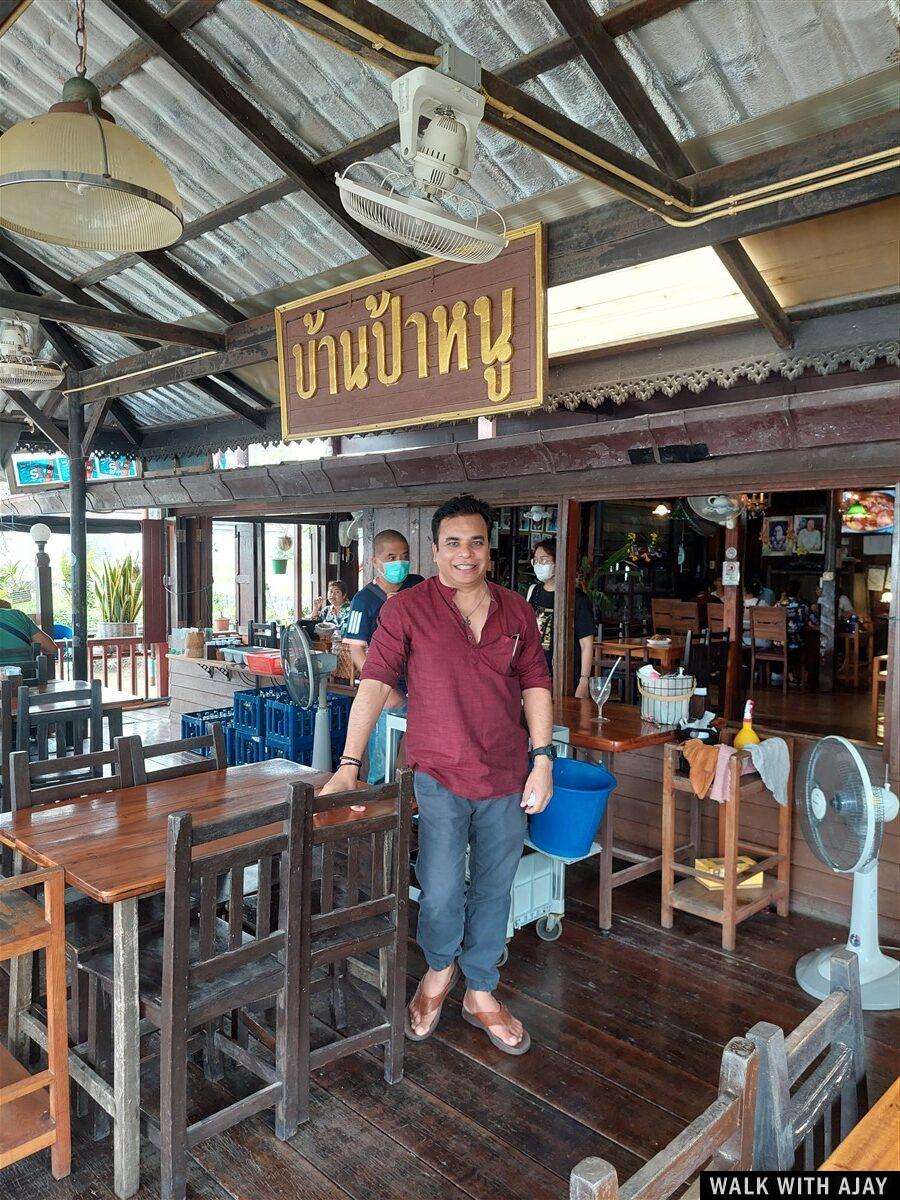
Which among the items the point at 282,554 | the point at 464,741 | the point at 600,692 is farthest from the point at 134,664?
the point at 464,741

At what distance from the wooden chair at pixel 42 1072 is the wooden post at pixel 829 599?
8.63m

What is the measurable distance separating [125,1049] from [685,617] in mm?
7582

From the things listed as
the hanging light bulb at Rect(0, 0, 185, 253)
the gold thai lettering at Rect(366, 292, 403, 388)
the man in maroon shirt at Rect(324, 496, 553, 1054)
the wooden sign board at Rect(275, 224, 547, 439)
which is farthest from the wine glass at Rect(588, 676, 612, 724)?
the hanging light bulb at Rect(0, 0, 185, 253)

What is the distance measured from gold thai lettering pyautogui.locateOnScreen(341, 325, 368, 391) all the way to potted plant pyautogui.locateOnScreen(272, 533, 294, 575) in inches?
353

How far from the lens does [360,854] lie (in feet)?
8.87

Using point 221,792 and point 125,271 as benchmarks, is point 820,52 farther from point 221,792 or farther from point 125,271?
point 125,271

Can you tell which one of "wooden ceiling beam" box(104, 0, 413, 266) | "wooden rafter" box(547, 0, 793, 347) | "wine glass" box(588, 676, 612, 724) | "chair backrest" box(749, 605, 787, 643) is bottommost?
"wine glass" box(588, 676, 612, 724)

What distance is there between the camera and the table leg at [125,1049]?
90.8 inches

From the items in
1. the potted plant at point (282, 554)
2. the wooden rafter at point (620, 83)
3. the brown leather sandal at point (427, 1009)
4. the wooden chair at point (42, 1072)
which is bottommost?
the brown leather sandal at point (427, 1009)

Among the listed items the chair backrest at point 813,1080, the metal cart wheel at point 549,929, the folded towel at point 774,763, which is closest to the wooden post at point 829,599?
the folded towel at point 774,763

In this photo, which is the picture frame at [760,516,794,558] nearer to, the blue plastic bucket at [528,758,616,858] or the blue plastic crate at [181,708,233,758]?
the blue plastic crate at [181,708,233,758]

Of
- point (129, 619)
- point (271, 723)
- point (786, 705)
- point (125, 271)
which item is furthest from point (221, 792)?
point (129, 619)

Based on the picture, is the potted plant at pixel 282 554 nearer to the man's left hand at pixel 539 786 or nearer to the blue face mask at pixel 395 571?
the blue face mask at pixel 395 571

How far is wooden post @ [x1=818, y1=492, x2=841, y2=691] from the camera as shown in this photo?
30.8ft
